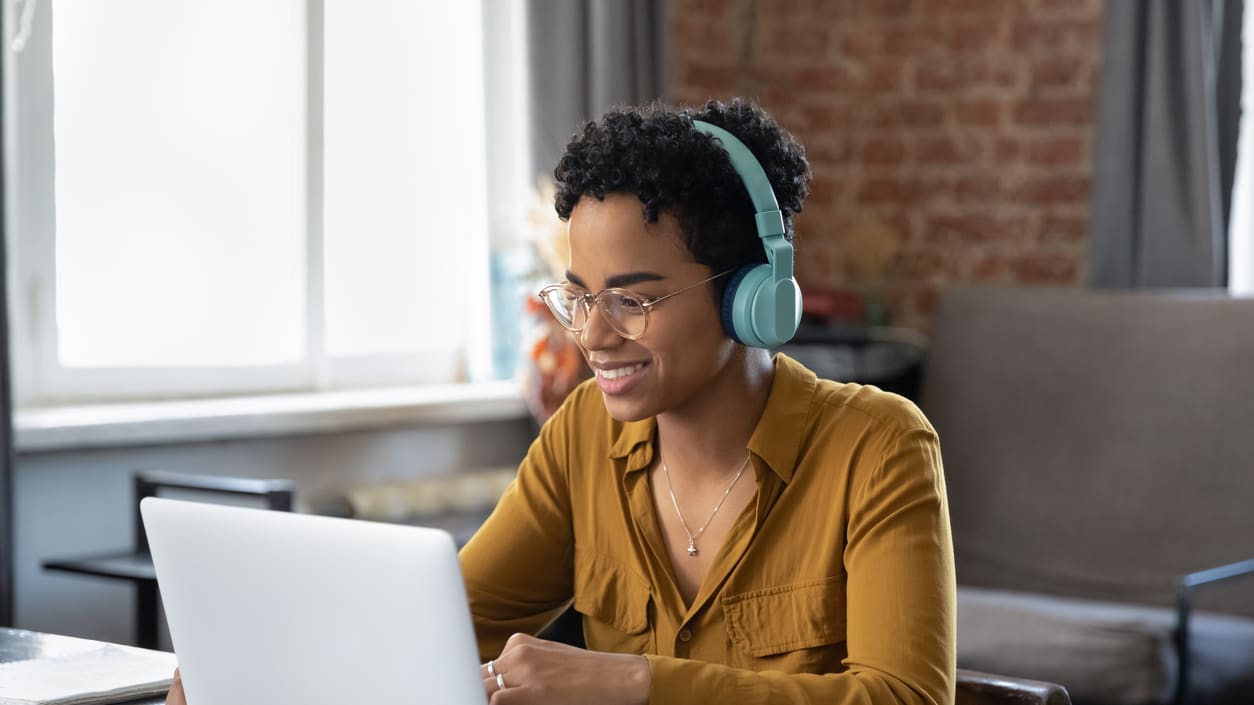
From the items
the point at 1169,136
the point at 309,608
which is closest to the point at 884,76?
the point at 1169,136

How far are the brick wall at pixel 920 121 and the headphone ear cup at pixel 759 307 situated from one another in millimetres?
2553

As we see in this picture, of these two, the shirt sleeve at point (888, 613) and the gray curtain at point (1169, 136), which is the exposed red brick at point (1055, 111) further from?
the shirt sleeve at point (888, 613)

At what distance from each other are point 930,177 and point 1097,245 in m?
0.59

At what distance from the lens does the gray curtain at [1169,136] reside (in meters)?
3.57

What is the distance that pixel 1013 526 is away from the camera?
343 cm

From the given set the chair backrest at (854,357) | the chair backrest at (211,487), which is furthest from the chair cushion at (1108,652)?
the chair backrest at (211,487)

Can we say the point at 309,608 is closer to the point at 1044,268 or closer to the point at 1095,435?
the point at 1095,435

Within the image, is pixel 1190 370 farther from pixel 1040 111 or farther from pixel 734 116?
pixel 734 116

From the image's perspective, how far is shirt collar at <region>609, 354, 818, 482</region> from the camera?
4.88ft

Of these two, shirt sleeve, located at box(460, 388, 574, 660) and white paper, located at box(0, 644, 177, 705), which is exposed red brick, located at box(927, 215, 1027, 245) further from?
white paper, located at box(0, 644, 177, 705)

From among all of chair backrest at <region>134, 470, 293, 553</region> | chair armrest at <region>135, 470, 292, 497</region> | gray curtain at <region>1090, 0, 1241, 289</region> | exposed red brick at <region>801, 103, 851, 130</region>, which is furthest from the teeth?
exposed red brick at <region>801, 103, 851, 130</region>

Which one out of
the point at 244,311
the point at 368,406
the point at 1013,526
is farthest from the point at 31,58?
the point at 1013,526

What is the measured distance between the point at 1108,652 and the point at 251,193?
6.46 ft

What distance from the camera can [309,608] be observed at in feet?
3.50
